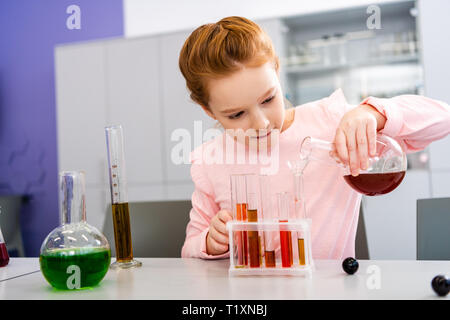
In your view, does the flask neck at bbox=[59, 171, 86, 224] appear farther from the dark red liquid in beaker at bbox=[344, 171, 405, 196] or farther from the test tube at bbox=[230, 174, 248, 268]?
the dark red liquid in beaker at bbox=[344, 171, 405, 196]

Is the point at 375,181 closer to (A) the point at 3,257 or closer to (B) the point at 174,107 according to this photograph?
(A) the point at 3,257

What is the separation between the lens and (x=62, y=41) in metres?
3.78

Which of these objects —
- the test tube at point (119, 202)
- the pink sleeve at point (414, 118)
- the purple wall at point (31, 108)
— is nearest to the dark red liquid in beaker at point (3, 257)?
the test tube at point (119, 202)

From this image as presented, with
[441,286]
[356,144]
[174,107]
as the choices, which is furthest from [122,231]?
[174,107]

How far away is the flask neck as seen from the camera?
777mm

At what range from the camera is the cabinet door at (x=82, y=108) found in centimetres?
344

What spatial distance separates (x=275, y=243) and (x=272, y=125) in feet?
1.07

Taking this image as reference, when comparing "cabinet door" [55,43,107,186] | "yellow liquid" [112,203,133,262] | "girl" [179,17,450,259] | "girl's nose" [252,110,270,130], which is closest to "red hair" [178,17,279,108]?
"girl" [179,17,450,259]

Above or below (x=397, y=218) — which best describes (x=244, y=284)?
above

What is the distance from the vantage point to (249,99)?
939 mm

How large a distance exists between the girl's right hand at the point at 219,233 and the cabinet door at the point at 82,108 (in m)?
2.60
